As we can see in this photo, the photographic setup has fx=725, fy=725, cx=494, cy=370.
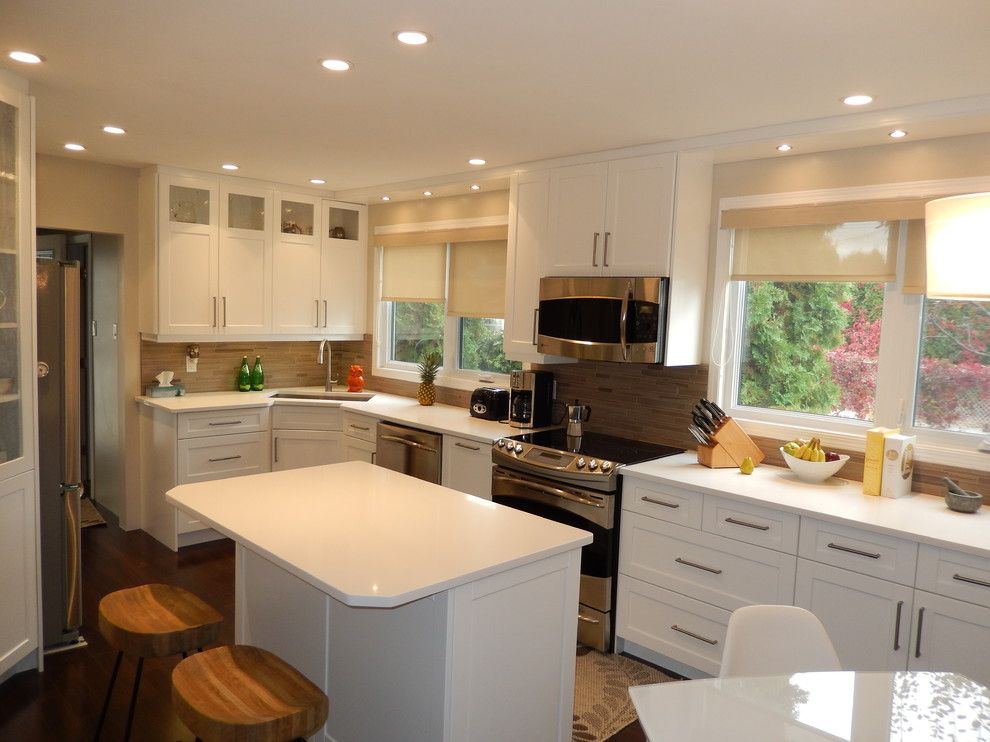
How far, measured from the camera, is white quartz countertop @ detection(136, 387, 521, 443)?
4.09 metres

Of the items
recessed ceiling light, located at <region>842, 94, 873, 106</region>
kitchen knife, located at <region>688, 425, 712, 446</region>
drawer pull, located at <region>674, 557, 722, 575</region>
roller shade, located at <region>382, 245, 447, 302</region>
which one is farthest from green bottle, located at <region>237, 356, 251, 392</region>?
recessed ceiling light, located at <region>842, 94, 873, 106</region>

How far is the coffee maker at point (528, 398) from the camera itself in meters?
4.17

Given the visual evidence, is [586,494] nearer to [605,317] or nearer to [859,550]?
[605,317]

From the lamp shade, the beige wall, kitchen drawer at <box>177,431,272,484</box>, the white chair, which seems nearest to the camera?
the lamp shade

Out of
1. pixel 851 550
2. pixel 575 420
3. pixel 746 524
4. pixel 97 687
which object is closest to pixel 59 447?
pixel 97 687

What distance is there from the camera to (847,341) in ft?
10.8

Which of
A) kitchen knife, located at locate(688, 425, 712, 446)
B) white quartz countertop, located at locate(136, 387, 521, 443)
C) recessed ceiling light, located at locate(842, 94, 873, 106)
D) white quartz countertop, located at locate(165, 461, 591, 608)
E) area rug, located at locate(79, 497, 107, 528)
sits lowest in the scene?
area rug, located at locate(79, 497, 107, 528)

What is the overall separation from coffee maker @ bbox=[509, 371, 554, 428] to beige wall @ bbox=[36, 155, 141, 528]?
8.38ft

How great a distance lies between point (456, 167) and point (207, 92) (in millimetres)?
1637

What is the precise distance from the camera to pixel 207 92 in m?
2.88

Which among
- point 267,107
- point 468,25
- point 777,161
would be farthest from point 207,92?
point 777,161

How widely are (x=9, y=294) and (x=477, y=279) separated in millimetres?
2715

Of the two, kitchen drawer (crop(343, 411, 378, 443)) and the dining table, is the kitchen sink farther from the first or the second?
the dining table

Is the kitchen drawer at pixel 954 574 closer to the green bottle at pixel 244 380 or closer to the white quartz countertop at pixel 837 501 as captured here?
the white quartz countertop at pixel 837 501
